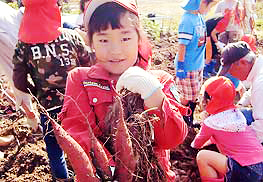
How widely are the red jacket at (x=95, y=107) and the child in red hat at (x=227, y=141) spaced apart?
1075 mm

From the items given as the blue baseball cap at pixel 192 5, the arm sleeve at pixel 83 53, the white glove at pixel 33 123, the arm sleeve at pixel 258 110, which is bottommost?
the white glove at pixel 33 123

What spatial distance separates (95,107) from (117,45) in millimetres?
300

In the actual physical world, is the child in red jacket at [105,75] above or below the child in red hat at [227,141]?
above

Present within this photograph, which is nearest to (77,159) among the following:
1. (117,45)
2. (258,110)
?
(117,45)

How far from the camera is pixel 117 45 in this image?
144 cm

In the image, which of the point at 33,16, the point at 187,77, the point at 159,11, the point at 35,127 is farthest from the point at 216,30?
the point at 159,11

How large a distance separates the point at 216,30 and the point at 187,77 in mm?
2046

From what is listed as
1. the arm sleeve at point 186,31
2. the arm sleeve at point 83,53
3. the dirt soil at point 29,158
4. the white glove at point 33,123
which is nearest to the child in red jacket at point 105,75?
the arm sleeve at point 83,53

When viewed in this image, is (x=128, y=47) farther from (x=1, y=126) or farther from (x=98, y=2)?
(x=1, y=126)

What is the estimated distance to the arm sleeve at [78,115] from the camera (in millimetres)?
1383

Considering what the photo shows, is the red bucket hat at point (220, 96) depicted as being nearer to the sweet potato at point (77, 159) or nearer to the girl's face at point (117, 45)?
the girl's face at point (117, 45)

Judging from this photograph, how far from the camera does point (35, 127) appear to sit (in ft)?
10.7

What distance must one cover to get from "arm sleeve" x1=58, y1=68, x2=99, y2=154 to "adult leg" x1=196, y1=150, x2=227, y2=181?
1404mm

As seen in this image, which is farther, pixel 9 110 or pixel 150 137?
pixel 9 110
